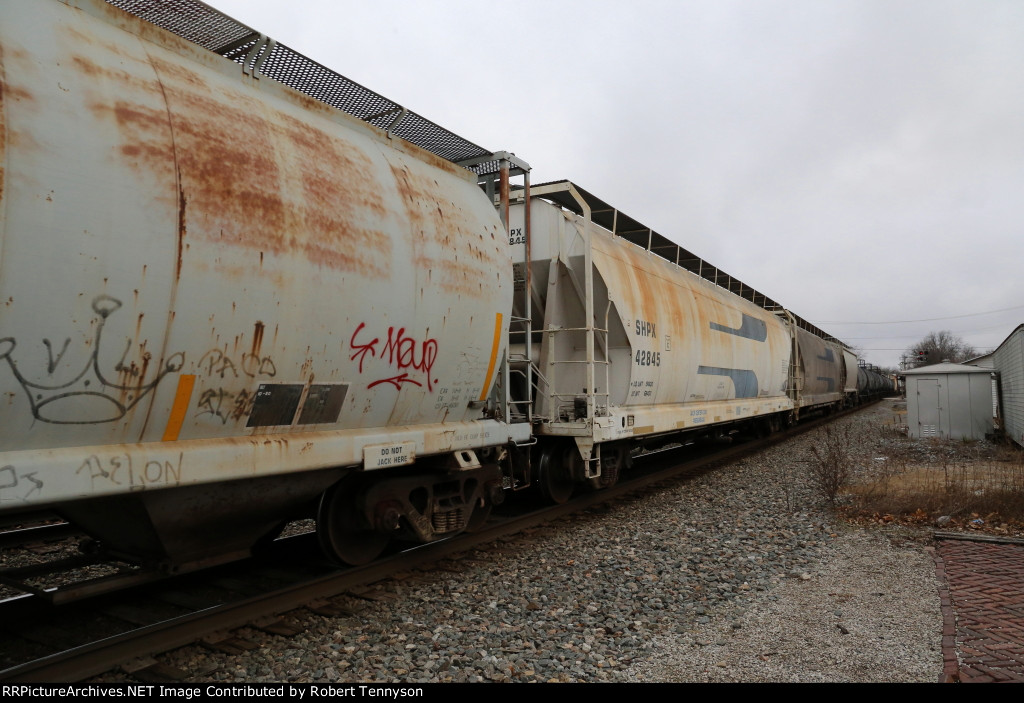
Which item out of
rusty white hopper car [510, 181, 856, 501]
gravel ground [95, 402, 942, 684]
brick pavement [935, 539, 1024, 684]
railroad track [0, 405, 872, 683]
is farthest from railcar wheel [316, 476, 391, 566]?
brick pavement [935, 539, 1024, 684]

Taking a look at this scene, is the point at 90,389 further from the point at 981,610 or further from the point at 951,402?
the point at 951,402

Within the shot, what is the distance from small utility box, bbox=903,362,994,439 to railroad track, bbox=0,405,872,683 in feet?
57.7

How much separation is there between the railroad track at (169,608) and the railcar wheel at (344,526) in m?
0.14

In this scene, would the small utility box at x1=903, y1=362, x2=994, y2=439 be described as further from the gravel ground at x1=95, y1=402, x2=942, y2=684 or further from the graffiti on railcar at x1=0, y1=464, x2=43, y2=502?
the graffiti on railcar at x1=0, y1=464, x2=43, y2=502

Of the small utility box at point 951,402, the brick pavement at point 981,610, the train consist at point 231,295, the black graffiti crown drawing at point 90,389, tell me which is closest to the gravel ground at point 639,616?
the brick pavement at point 981,610

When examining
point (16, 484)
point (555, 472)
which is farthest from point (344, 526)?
point (555, 472)

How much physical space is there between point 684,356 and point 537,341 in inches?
125

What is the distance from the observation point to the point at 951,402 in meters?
18.7

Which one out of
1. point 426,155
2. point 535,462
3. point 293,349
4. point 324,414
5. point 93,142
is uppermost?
point 426,155

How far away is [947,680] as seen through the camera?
359 centimetres

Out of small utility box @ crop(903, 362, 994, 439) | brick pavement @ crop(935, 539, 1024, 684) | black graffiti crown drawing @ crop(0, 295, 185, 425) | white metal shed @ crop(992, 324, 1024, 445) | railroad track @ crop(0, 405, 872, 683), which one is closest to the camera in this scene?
black graffiti crown drawing @ crop(0, 295, 185, 425)

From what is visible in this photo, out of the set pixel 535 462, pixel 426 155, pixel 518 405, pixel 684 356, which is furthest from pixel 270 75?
pixel 684 356

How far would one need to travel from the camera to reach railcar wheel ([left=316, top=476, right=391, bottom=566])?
16.2 ft

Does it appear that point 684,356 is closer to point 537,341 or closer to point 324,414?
point 537,341
